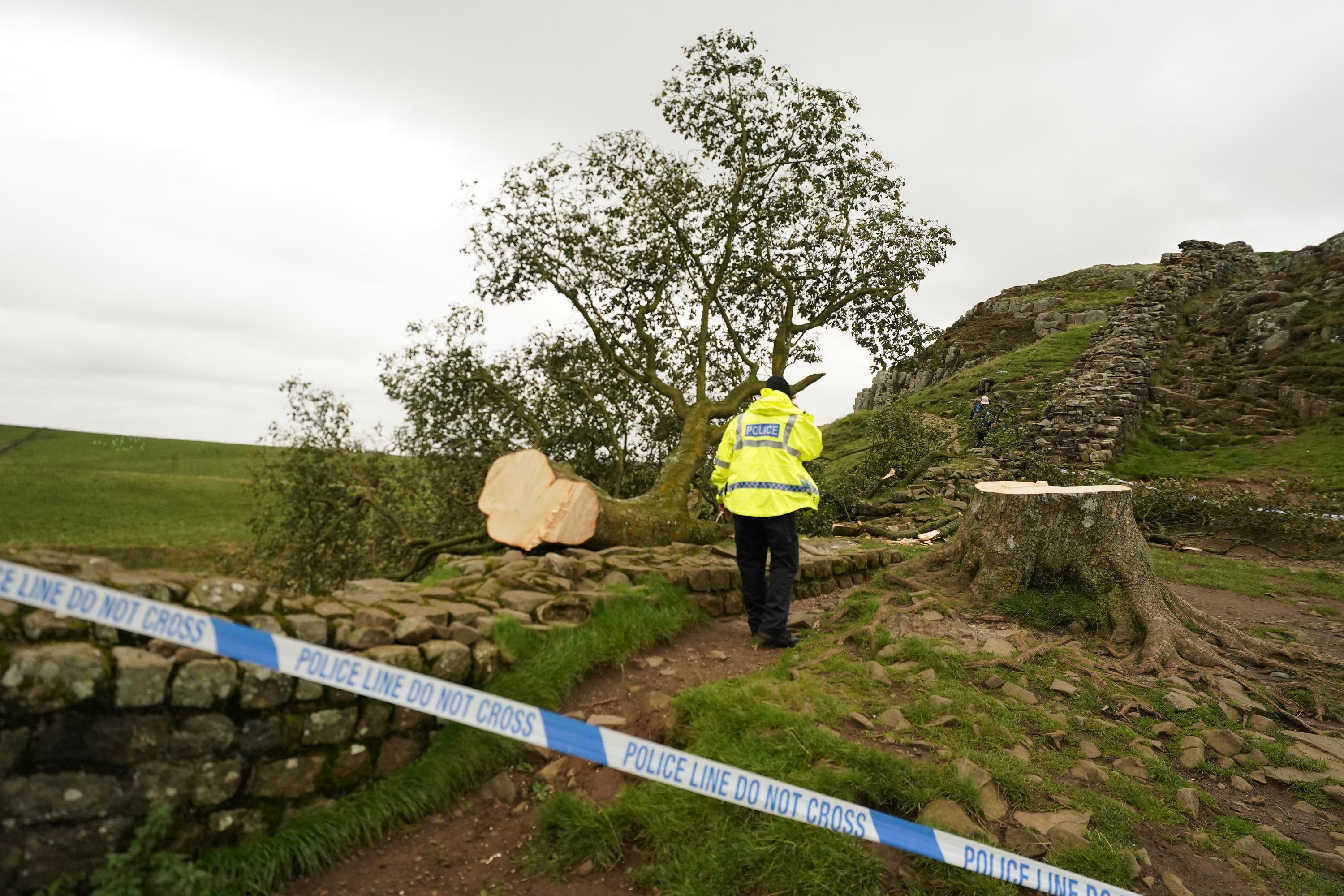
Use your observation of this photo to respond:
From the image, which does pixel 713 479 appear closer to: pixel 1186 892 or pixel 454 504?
pixel 1186 892

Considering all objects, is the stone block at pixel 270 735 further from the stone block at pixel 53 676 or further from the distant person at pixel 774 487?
the distant person at pixel 774 487

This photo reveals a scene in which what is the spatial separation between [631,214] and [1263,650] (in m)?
11.4

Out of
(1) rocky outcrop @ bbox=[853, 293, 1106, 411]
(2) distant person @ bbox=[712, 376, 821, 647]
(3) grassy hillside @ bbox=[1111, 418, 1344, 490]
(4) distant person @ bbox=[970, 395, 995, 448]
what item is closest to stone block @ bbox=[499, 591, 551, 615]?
(2) distant person @ bbox=[712, 376, 821, 647]

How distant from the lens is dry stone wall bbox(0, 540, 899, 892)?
296 centimetres

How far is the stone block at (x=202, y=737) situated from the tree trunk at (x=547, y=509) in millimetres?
4693

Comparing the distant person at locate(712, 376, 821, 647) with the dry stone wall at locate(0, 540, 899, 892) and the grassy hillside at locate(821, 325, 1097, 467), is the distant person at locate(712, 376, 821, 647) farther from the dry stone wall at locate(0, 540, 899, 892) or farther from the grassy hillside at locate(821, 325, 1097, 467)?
the grassy hillside at locate(821, 325, 1097, 467)

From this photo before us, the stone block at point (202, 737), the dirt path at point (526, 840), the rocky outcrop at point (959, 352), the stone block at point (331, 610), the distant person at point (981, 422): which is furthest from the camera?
the rocky outcrop at point (959, 352)

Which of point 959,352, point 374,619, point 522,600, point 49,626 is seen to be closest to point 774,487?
point 522,600

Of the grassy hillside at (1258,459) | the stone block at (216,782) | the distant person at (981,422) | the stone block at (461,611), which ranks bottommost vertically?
the stone block at (216,782)

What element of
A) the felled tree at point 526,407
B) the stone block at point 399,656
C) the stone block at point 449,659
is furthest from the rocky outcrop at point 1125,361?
the stone block at point 399,656

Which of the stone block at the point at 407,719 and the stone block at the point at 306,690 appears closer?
the stone block at the point at 306,690

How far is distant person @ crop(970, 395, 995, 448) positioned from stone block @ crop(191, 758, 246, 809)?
21.3 metres

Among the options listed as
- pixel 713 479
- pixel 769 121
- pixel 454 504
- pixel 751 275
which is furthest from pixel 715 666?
pixel 769 121

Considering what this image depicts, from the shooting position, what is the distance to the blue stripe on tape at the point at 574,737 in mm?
3590
